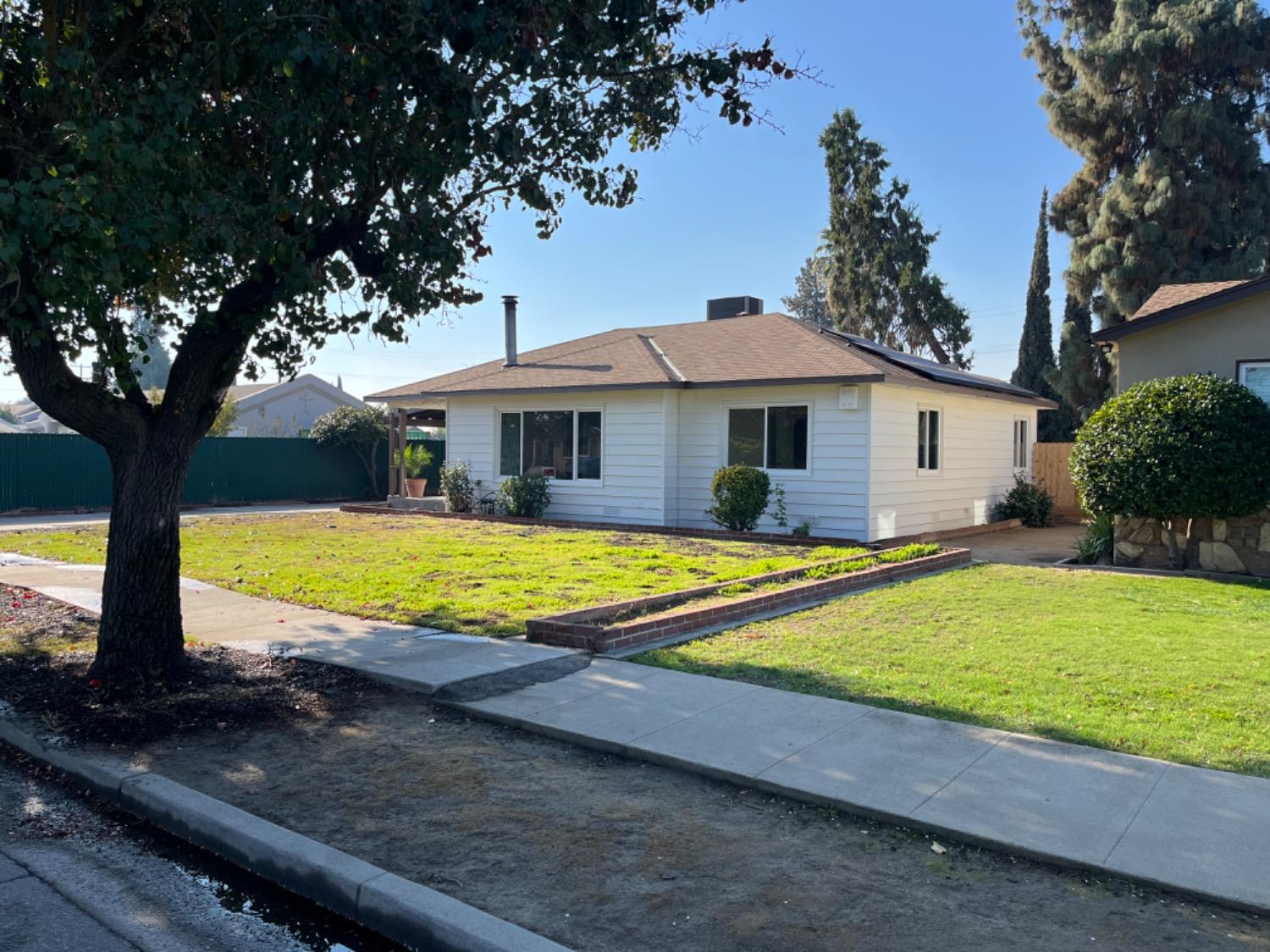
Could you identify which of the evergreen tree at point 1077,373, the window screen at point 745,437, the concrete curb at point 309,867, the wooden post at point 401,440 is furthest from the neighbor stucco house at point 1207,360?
the evergreen tree at point 1077,373

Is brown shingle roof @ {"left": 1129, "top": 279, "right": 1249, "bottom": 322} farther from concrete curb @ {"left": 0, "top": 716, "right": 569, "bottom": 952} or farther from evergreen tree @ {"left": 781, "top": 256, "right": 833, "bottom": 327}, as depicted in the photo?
evergreen tree @ {"left": 781, "top": 256, "right": 833, "bottom": 327}

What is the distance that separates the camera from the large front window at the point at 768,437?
649 inches

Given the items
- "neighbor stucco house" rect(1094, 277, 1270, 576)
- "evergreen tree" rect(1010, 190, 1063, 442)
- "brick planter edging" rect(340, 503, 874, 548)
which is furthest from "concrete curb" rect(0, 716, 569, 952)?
"evergreen tree" rect(1010, 190, 1063, 442)

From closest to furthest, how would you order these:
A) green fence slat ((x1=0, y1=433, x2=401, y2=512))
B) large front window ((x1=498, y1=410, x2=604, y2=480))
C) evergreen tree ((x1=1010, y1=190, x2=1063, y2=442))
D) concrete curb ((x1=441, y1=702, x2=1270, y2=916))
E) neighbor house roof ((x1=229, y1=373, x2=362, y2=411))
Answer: concrete curb ((x1=441, y1=702, x2=1270, y2=916))
large front window ((x1=498, y1=410, x2=604, y2=480))
green fence slat ((x1=0, y1=433, x2=401, y2=512))
evergreen tree ((x1=1010, y1=190, x2=1063, y2=442))
neighbor house roof ((x1=229, y1=373, x2=362, y2=411))

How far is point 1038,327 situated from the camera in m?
34.3

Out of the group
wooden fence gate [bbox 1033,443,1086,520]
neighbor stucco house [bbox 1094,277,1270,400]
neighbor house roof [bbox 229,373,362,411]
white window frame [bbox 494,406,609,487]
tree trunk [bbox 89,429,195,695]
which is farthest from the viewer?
neighbor house roof [bbox 229,373,362,411]

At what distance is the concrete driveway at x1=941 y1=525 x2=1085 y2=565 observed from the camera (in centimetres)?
1510

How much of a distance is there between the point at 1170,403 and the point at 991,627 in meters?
6.18

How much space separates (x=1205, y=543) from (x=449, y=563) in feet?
35.0

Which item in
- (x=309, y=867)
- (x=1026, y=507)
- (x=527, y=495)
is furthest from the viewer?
(x=1026, y=507)

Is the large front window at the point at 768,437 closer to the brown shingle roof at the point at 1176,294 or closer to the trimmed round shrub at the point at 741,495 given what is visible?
the trimmed round shrub at the point at 741,495

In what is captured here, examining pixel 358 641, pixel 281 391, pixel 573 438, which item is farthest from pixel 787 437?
pixel 281 391

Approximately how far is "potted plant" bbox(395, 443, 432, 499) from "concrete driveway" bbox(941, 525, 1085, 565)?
13367mm

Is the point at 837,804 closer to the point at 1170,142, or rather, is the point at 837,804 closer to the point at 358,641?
the point at 358,641
